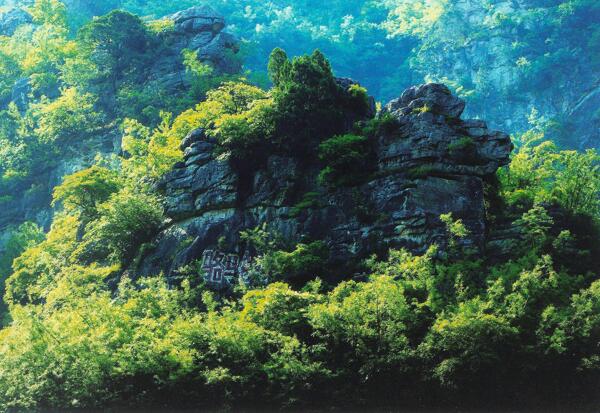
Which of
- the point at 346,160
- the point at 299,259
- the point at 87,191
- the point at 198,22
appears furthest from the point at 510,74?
the point at 299,259

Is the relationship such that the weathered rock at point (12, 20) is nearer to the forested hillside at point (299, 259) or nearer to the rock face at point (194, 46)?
the rock face at point (194, 46)

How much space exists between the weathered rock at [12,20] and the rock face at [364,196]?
2118 inches

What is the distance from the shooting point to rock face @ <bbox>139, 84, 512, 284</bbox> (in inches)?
976

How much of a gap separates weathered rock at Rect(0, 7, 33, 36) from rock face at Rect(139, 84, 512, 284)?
2118 inches

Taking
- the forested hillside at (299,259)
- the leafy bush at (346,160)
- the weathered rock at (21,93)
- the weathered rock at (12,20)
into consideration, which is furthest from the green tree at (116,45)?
the leafy bush at (346,160)

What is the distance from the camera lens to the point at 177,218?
28.8 m

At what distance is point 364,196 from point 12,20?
62435 millimetres

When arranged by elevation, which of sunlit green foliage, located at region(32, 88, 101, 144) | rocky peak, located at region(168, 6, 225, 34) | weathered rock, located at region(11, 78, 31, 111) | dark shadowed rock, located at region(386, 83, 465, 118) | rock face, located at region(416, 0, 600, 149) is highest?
rock face, located at region(416, 0, 600, 149)

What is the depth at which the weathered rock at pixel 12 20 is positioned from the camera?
74.2 metres

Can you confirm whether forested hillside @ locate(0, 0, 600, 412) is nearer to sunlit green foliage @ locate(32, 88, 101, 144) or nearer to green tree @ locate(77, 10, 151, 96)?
sunlit green foliage @ locate(32, 88, 101, 144)

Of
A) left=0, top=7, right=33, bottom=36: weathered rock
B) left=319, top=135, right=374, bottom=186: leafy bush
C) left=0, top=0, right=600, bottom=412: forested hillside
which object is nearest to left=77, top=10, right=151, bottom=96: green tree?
left=0, top=0, right=600, bottom=412: forested hillside

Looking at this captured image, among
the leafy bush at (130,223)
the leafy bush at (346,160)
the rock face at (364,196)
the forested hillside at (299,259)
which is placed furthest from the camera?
the leafy bush at (130,223)

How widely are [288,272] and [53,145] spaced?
103 feet

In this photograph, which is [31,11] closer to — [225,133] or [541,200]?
[225,133]
